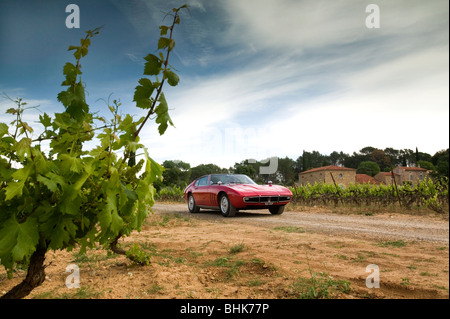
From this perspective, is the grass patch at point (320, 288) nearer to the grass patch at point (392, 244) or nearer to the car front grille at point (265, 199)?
the grass patch at point (392, 244)

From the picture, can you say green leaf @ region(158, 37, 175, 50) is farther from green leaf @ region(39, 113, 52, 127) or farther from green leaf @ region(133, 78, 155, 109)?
green leaf @ region(39, 113, 52, 127)

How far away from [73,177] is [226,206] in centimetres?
839

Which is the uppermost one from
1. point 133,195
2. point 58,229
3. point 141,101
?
point 141,101

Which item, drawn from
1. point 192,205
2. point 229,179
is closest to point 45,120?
point 229,179

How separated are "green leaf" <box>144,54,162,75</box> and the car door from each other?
30.7ft

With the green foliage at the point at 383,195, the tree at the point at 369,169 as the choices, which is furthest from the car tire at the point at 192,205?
the tree at the point at 369,169

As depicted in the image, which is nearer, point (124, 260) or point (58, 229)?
point (58, 229)

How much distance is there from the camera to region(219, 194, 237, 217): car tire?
965 centimetres

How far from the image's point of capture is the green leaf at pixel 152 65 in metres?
1.75

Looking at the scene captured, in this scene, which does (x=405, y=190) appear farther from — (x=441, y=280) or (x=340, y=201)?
(x=441, y=280)

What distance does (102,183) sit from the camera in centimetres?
165

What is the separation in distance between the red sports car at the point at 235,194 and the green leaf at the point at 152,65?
765 centimetres
